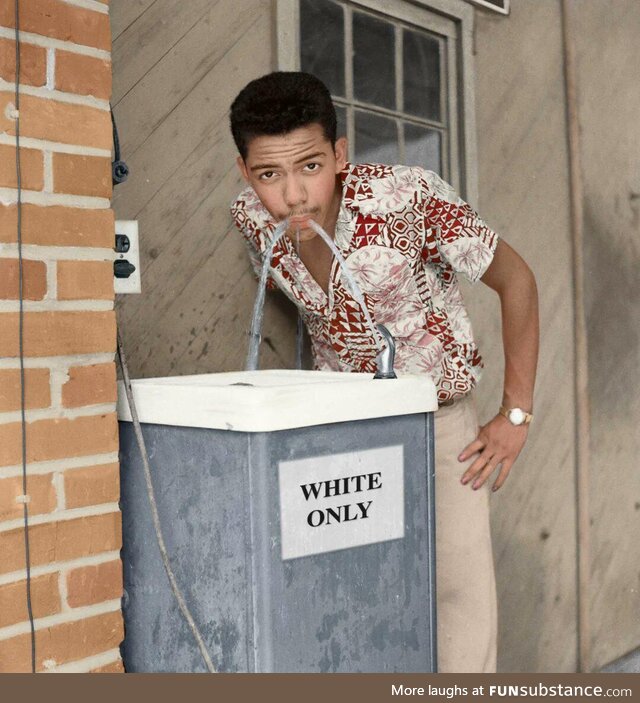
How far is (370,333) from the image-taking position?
1.96 m

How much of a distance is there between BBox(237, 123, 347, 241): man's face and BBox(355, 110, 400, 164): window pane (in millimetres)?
744

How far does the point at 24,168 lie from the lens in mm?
1391

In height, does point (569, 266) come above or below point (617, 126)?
below

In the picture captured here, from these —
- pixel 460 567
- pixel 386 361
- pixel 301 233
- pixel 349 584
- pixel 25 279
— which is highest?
pixel 301 233

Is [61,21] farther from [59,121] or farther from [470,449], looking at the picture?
[470,449]

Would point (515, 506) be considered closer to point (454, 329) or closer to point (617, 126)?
point (454, 329)

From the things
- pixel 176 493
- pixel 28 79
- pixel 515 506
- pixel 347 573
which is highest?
pixel 28 79

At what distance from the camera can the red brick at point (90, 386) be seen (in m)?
1.45

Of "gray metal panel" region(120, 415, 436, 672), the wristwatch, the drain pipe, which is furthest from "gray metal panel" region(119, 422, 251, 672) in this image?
the drain pipe

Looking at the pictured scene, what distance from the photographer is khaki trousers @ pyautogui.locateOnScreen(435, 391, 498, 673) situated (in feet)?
6.82

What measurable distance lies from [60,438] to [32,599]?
253mm

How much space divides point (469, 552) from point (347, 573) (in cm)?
70

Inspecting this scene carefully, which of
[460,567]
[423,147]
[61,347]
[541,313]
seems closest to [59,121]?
[61,347]

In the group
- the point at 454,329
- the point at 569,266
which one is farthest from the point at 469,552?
the point at 569,266
